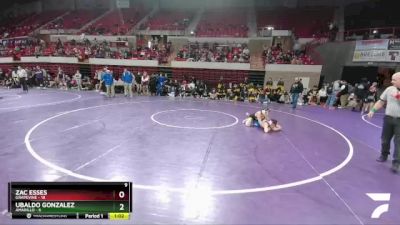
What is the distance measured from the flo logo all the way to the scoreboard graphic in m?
4.10

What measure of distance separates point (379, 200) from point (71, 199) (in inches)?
208

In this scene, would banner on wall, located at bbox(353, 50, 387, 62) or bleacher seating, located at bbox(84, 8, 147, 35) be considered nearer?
banner on wall, located at bbox(353, 50, 387, 62)

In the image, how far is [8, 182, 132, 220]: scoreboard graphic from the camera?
366 centimetres

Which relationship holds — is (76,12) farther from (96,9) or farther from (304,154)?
(304,154)

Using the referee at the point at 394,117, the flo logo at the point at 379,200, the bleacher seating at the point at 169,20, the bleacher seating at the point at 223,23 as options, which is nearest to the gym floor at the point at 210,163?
the flo logo at the point at 379,200

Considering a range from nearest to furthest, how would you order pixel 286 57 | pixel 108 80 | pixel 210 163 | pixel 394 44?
1. pixel 210 163
2. pixel 394 44
3. pixel 108 80
4. pixel 286 57

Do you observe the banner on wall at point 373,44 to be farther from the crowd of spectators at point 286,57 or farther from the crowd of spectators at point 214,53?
the crowd of spectators at point 214,53

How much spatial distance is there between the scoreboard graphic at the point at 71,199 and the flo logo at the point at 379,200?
4100mm

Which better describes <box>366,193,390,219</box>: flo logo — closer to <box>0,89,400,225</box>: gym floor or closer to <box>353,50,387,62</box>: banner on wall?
<box>0,89,400,225</box>: gym floor

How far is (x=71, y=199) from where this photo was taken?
3.67 metres

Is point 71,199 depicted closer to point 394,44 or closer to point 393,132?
point 393,132

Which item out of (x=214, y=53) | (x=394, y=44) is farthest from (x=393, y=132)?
(x=214, y=53)

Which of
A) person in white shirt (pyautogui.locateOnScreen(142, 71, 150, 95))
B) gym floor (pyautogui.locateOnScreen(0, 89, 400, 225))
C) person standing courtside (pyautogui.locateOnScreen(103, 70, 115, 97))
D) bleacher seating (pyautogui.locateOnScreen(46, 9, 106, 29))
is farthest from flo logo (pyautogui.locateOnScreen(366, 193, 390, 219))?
bleacher seating (pyautogui.locateOnScreen(46, 9, 106, 29))

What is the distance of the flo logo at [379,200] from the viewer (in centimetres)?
525
